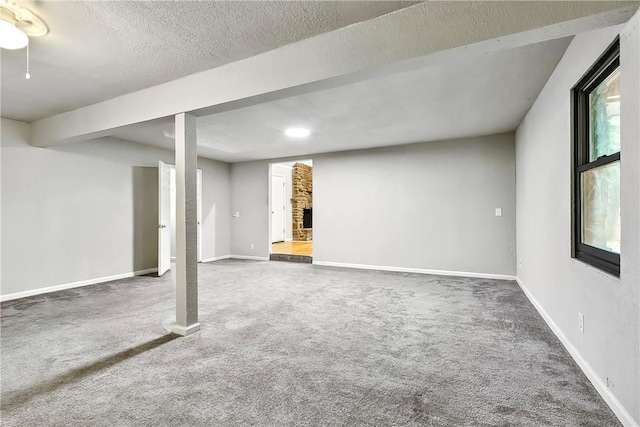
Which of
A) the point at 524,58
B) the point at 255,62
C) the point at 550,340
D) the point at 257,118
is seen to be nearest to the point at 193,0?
the point at 255,62

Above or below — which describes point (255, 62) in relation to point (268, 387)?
above

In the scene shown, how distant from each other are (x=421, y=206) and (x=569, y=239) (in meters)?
3.15

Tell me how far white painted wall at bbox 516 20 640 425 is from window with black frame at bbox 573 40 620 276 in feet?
0.24

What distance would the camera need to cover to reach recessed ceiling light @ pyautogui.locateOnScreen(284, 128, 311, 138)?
4535 millimetres

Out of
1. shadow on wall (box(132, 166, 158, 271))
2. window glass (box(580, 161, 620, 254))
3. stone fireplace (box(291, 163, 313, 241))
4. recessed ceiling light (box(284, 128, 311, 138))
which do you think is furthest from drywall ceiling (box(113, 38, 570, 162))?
stone fireplace (box(291, 163, 313, 241))

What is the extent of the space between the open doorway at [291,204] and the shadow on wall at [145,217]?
3.60 meters

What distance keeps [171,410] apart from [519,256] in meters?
4.76

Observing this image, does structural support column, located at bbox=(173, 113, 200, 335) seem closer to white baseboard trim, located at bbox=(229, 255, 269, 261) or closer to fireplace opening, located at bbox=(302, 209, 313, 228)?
white baseboard trim, located at bbox=(229, 255, 269, 261)

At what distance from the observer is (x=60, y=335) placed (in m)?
2.77

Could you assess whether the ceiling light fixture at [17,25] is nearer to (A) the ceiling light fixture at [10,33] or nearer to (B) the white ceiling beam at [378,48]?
(A) the ceiling light fixture at [10,33]

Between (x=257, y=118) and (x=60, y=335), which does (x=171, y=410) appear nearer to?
(x=60, y=335)

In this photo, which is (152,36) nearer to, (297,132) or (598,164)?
(297,132)

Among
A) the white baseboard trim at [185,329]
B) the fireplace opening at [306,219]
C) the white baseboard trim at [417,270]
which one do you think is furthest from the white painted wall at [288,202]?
the white baseboard trim at [185,329]

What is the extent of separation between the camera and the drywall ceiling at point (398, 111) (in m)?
2.67
